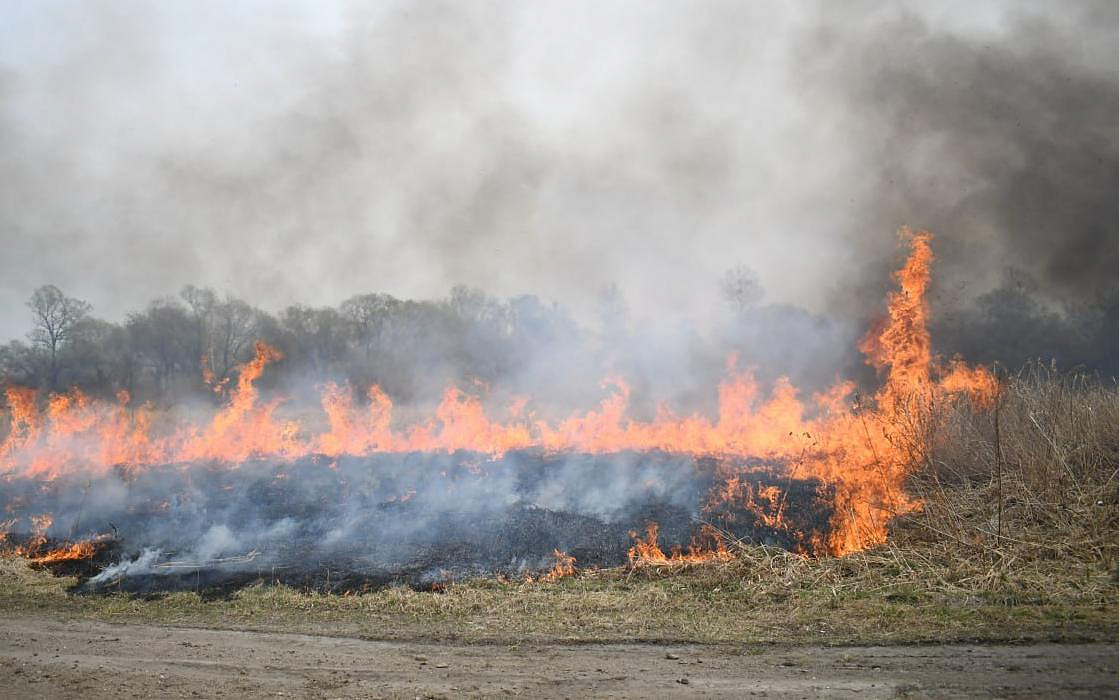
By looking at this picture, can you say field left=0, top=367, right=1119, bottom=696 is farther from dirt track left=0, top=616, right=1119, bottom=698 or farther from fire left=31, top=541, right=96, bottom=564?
fire left=31, top=541, right=96, bottom=564

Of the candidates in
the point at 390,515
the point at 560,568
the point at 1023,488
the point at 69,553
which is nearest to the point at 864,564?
the point at 1023,488

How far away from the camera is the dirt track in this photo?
7.04 metres

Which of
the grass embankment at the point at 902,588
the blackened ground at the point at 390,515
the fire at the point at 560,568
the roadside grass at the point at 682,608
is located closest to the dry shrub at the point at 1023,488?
the grass embankment at the point at 902,588

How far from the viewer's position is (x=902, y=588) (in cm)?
1094

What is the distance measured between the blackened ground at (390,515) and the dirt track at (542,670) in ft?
15.0

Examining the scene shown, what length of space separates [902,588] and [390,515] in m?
12.5

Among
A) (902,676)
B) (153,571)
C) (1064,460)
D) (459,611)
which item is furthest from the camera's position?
(153,571)

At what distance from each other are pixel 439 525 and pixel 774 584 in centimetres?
882

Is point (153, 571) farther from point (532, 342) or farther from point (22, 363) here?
point (22, 363)

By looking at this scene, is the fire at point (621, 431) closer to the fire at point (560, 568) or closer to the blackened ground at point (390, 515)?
the blackened ground at point (390, 515)

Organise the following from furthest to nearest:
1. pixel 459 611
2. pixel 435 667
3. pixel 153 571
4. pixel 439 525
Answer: pixel 439 525 < pixel 153 571 < pixel 459 611 < pixel 435 667

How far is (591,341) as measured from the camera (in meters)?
39.4

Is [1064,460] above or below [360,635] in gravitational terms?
above

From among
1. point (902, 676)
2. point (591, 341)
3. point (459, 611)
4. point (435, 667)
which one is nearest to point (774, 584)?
point (902, 676)
